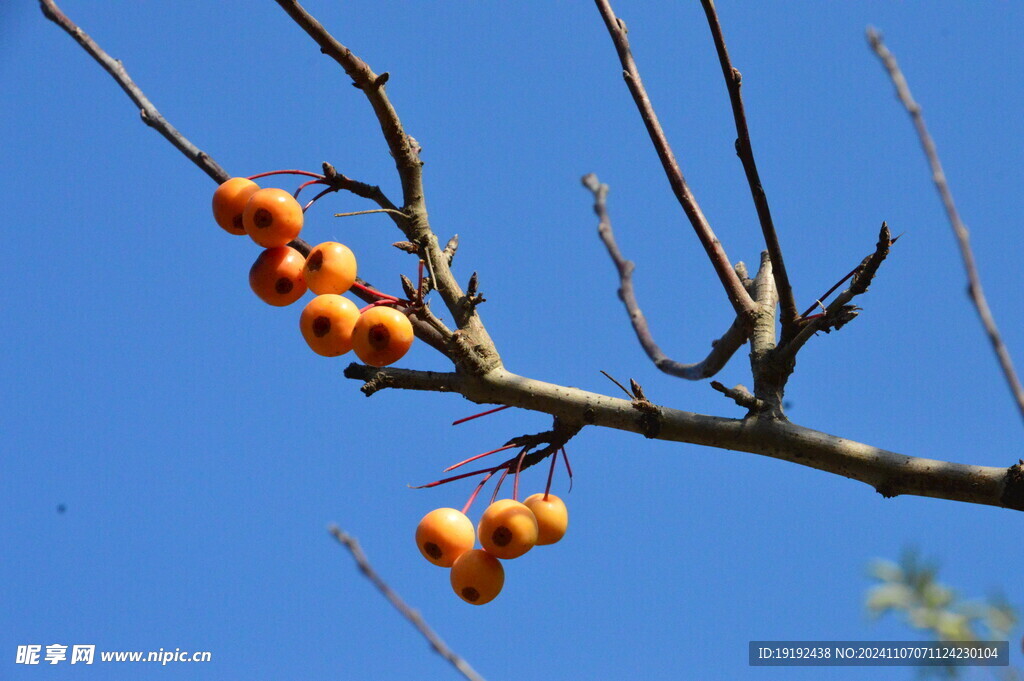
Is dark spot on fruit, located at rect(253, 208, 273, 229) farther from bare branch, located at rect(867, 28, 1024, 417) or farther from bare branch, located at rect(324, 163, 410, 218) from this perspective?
bare branch, located at rect(867, 28, 1024, 417)

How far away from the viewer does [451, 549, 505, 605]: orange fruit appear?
2.31m

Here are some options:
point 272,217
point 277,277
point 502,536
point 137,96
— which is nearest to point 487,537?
point 502,536

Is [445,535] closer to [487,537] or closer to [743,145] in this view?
[487,537]

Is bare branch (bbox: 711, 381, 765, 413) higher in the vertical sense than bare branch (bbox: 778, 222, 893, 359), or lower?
lower

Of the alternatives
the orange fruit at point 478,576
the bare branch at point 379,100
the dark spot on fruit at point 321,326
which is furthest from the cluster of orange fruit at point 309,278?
the orange fruit at point 478,576

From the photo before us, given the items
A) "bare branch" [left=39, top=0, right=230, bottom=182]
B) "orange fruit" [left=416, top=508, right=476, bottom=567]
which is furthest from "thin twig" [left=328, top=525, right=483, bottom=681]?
"bare branch" [left=39, top=0, right=230, bottom=182]

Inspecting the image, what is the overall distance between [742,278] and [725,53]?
1194mm

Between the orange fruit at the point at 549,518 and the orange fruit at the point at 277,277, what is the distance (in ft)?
3.11

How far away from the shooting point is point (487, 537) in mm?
2289

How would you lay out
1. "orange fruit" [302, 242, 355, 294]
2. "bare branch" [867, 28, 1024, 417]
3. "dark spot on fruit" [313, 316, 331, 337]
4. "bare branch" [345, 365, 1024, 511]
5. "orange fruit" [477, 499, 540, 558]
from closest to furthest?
"bare branch" [867, 28, 1024, 417] → "bare branch" [345, 365, 1024, 511] → "dark spot on fruit" [313, 316, 331, 337] → "orange fruit" [302, 242, 355, 294] → "orange fruit" [477, 499, 540, 558]

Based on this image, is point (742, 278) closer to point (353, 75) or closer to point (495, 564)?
point (495, 564)

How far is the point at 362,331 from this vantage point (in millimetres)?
2000

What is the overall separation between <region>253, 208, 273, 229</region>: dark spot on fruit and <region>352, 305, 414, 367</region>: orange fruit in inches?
17.6

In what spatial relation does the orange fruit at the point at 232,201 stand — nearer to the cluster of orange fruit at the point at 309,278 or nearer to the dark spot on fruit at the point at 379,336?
the cluster of orange fruit at the point at 309,278
